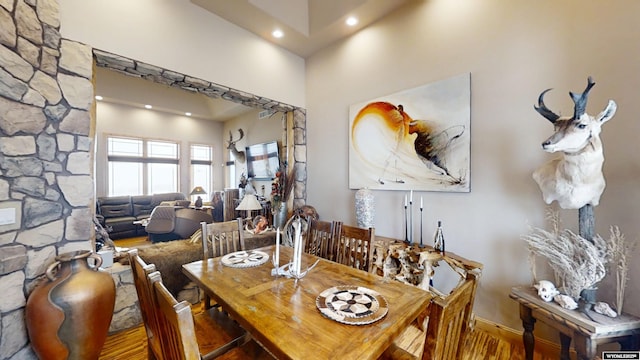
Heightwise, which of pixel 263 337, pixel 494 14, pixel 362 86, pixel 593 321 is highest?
pixel 494 14

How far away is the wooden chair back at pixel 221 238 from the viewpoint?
2232 mm

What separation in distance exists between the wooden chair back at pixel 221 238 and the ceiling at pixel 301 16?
2.56m

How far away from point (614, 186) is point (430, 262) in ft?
4.66

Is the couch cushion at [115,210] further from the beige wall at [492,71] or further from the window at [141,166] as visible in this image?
the beige wall at [492,71]

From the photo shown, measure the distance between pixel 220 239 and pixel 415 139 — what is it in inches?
91.8

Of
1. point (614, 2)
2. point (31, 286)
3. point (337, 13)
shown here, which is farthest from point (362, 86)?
point (31, 286)

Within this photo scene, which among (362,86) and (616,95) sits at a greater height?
(362,86)

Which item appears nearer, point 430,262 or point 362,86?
point 430,262

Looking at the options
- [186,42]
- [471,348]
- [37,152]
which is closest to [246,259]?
[37,152]

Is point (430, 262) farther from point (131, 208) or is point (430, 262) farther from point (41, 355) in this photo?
point (131, 208)

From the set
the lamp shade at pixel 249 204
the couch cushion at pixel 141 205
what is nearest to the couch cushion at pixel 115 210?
the couch cushion at pixel 141 205

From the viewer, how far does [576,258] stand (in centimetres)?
163

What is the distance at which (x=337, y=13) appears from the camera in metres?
3.05

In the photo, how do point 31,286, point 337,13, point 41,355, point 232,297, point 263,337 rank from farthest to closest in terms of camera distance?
point 337,13 → point 31,286 → point 41,355 → point 232,297 → point 263,337
